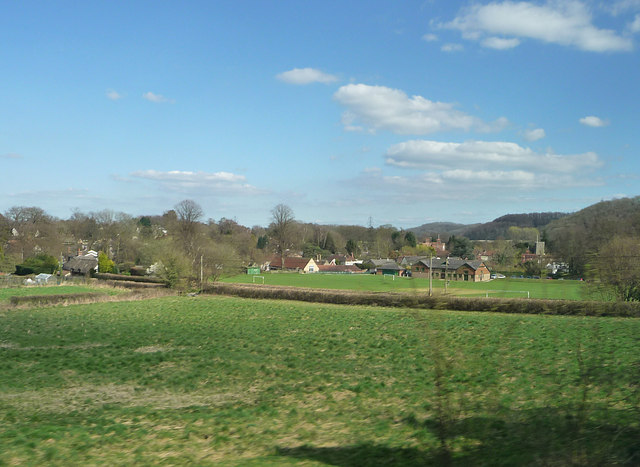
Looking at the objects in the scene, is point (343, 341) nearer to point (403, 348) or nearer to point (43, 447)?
point (403, 348)

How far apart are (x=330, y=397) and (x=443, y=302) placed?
644 centimetres

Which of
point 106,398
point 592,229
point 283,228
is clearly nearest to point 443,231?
point 592,229

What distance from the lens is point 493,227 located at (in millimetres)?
9703

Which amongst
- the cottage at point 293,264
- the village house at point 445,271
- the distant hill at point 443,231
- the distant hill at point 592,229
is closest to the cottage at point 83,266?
the cottage at point 293,264

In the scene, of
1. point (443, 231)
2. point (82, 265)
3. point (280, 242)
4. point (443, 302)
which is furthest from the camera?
point (280, 242)

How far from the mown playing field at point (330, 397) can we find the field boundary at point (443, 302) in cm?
17

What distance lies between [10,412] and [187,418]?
361 centimetres

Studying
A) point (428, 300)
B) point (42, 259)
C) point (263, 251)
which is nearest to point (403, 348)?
point (428, 300)

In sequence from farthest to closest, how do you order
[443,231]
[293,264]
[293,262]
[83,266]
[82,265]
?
[293,262]
[293,264]
[82,265]
[83,266]
[443,231]

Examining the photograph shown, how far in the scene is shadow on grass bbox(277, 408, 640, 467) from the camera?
4.17 m

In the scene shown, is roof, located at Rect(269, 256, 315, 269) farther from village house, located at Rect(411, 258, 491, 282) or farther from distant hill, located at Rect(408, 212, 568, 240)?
village house, located at Rect(411, 258, 491, 282)

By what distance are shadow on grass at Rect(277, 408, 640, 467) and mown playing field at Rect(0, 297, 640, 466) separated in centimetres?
2

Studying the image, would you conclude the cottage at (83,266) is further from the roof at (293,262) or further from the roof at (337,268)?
the roof at (337,268)

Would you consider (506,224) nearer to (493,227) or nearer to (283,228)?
(493,227)
